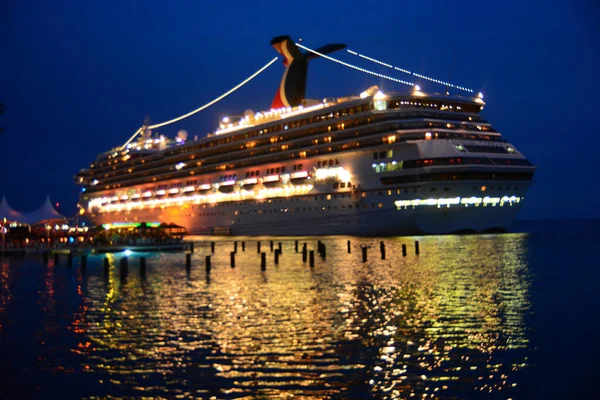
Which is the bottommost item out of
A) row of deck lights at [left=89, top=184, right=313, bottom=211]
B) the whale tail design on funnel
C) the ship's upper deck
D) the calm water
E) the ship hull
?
→ the calm water

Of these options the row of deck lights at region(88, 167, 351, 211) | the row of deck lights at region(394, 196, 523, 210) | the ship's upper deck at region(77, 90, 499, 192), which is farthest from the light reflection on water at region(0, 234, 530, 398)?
the row of deck lights at region(88, 167, 351, 211)

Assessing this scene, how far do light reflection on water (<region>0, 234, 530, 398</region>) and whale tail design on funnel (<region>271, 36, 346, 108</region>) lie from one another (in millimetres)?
55329

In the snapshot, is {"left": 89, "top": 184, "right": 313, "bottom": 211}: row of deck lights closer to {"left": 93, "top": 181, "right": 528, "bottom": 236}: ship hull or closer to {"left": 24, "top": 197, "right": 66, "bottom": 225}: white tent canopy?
{"left": 93, "top": 181, "right": 528, "bottom": 236}: ship hull

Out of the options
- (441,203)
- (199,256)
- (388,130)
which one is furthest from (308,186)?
(199,256)

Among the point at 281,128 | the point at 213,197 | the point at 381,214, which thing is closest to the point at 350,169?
the point at 381,214

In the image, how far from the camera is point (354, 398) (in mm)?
10312

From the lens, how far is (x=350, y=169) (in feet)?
193

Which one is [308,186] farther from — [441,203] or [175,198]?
[175,198]

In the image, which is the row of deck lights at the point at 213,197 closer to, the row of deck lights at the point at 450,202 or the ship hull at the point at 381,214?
the ship hull at the point at 381,214

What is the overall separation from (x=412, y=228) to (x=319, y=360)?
138 ft

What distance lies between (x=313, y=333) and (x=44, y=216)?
86.6 m

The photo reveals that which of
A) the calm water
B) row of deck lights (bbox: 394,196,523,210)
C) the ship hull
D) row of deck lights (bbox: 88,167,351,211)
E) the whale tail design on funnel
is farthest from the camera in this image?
the whale tail design on funnel

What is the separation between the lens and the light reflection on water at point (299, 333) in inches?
444

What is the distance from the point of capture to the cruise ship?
174 ft
